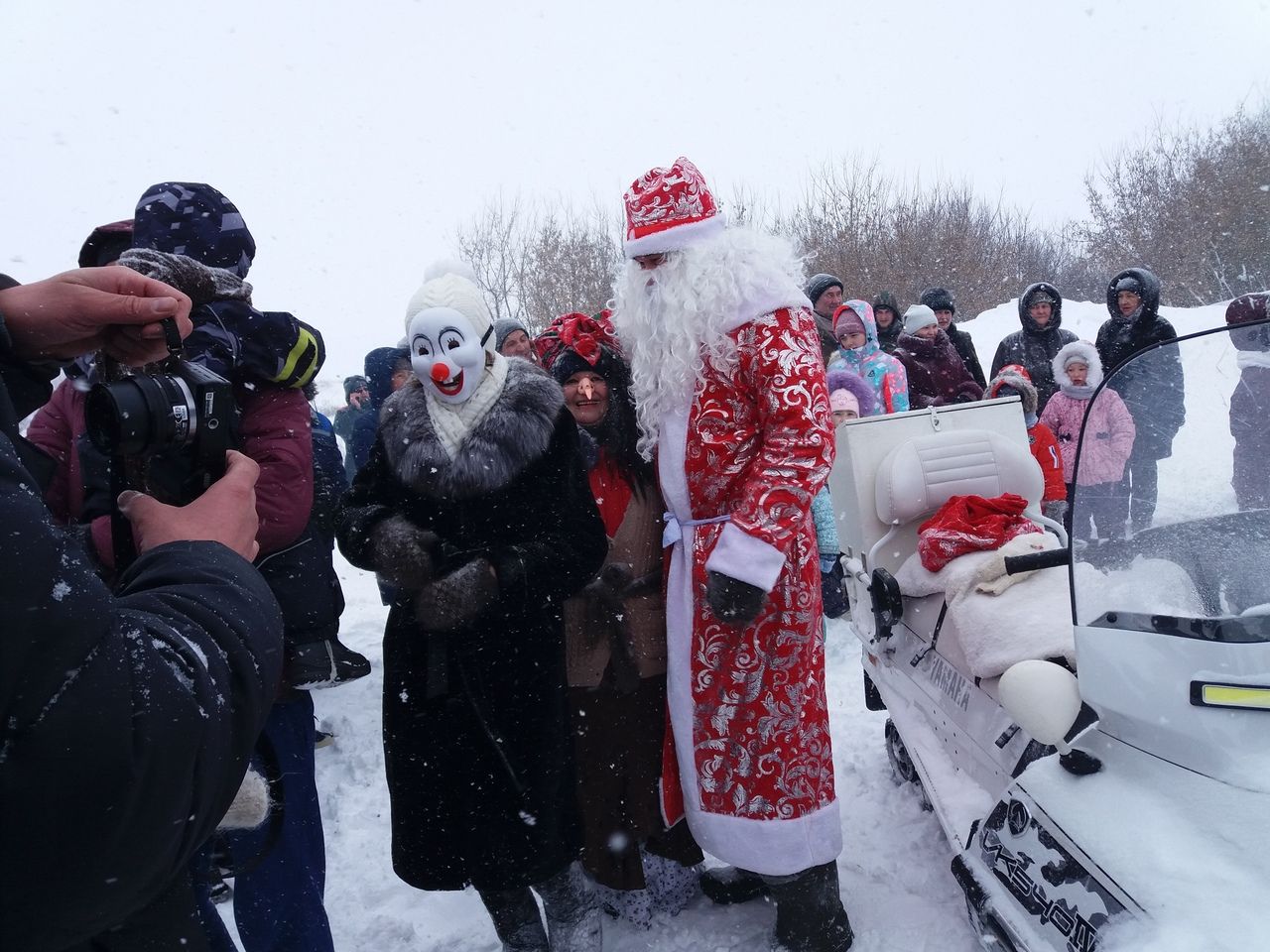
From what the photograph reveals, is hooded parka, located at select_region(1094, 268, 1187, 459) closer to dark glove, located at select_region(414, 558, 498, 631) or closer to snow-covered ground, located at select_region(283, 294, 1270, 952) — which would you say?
snow-covered ground, located at select_region(283, 294, 1270, 952)

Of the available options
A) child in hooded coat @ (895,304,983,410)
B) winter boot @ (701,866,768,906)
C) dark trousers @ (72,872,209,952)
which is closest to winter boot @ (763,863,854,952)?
winter boot @ (701,866,768,906)

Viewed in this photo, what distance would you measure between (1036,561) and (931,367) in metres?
4.55

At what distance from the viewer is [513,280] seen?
775 inches

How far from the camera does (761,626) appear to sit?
2.11 metres

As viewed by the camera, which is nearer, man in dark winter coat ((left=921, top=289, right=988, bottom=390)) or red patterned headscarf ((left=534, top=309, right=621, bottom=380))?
red patterned headscarf ((left=534, top=309, right=621, bottom=380))

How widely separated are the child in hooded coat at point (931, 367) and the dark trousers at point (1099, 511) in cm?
451

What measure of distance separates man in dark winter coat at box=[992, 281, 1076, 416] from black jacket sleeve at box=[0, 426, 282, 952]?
19.7ft

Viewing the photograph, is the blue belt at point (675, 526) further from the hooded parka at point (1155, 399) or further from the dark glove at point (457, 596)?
the hooded parka at point (1155, 399)

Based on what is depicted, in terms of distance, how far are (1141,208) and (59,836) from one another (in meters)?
25.3

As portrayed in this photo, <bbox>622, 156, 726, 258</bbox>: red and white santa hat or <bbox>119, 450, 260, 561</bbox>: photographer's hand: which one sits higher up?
<bbox>622, 156, 726, 258</bbox>: red and white santa hat

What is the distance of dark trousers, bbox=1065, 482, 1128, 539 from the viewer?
1.66 metres

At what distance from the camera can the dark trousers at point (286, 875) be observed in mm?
2094

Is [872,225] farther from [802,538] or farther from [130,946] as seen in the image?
[130,946]

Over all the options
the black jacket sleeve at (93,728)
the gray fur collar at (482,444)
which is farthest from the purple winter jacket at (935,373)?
the black jacket sleeve at (93,728)
